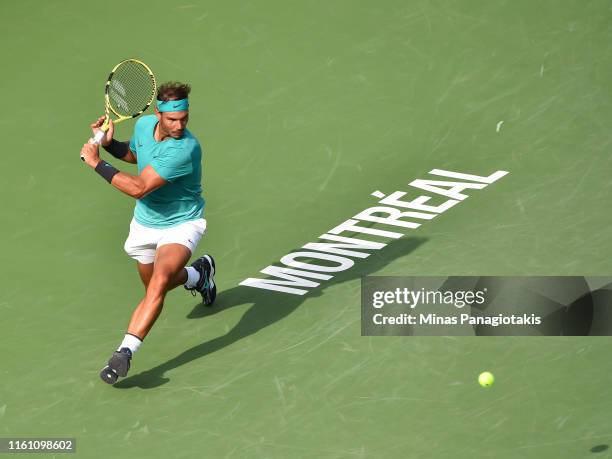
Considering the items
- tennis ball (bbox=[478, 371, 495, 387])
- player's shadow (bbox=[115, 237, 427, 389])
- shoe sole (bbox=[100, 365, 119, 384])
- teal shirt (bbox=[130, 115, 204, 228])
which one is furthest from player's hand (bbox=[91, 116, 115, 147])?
tennis ball (bbox=[478, 371, 495, 387])

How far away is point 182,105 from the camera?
506 inches

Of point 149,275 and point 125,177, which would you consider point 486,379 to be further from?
point 125,177

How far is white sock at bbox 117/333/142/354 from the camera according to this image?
41.3 feet

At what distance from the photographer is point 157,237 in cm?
1323

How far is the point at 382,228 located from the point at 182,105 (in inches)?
120

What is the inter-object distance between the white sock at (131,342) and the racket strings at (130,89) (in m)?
2.10

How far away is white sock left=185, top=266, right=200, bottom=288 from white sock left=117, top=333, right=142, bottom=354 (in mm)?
1076

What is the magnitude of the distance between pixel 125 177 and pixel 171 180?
44 cm

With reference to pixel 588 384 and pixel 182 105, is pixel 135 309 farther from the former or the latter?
pixel 588 384

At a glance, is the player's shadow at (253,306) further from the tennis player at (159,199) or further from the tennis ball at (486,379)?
the tennis ball at (486,379)

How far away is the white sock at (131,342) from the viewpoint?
12.6 meters

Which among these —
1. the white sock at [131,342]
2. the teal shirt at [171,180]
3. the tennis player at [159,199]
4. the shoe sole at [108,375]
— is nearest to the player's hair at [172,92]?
the tennis player at [159,199]

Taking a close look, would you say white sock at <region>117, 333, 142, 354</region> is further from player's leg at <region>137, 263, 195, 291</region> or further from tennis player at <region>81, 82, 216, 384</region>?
player's leg at <region>137, 263, 195, 291</region>

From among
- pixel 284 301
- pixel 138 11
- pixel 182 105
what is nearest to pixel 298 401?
pixel 284 301
